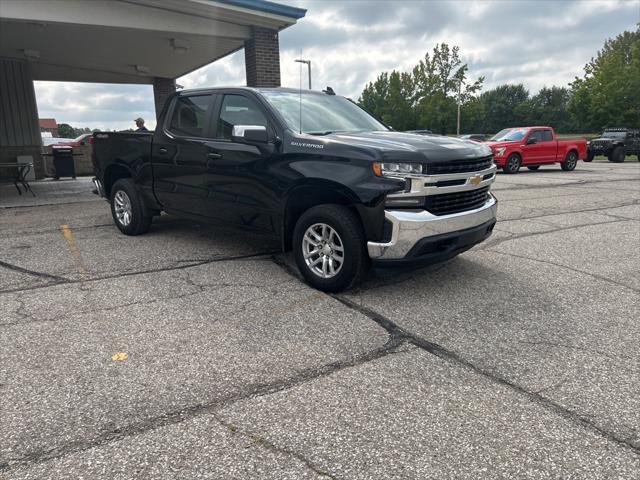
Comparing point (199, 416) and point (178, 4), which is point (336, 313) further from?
point (178, 4)

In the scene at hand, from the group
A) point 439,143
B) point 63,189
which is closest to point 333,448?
point 439,143

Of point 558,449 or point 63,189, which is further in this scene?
point 63,189

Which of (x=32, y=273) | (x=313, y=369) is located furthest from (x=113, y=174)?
(x=313, y=369)

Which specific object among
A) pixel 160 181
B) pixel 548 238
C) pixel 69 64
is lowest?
pixel 548 238

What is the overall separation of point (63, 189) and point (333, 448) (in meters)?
13.2

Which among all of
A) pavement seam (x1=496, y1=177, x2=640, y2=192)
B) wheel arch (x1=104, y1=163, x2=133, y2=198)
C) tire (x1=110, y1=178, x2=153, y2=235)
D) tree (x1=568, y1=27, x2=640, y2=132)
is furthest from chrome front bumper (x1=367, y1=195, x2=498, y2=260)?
tree (x1=568, y1=27, x2=640, y2=132)

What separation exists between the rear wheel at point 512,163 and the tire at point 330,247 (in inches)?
598

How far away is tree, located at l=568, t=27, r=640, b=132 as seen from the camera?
4056 cm

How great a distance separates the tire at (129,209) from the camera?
659 centimetres

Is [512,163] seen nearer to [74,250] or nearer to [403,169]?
[403,169]

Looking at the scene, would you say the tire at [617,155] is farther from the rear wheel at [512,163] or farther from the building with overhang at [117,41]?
the building with overhang at [117,41]

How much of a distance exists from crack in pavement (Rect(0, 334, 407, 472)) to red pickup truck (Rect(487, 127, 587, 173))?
52.0 feet

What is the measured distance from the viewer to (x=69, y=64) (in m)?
15.6

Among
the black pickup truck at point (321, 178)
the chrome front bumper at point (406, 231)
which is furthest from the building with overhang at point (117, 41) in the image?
the chrome front bumper at point (406, 231)
